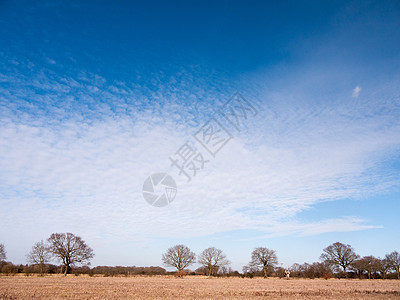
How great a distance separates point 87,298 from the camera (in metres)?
15.5

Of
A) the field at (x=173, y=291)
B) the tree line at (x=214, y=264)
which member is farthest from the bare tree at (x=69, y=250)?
the field at (x=173, y=291)

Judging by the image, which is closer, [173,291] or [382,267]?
[173,291]

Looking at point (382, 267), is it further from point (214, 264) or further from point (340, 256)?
point (214, 264)

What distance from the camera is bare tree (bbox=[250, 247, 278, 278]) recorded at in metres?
87.9

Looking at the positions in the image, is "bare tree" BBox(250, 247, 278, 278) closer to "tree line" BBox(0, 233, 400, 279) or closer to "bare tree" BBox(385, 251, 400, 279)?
"tree line" BBox(0, 233, 400, 279)

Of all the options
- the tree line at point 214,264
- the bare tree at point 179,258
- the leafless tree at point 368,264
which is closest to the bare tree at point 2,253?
the tree line at point 214,264

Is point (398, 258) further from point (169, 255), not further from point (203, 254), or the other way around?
point (169, 255)

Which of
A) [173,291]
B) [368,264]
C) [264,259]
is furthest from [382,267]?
[173,291]

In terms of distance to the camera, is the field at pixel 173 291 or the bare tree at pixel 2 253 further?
the bare tree at pixel 2 253

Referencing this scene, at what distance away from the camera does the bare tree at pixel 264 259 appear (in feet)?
289

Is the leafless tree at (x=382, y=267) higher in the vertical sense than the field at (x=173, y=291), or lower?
lower

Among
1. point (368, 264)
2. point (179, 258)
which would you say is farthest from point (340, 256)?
point (179, 258)

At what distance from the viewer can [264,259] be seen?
292ft

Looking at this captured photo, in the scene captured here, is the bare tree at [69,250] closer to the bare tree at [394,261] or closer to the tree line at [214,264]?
the tree line at [214,264]
